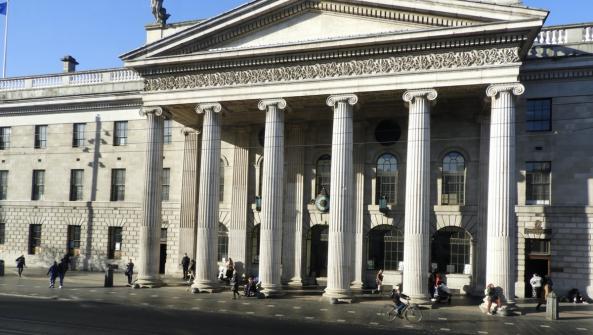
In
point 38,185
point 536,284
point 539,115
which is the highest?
point 539,115

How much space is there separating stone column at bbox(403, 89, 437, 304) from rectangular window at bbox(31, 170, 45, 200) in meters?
29.0

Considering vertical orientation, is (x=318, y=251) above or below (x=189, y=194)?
below

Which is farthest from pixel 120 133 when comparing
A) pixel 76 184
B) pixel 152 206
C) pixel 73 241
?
pixel 152 206

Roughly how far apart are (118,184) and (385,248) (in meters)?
19.4

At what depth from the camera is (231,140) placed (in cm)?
3878

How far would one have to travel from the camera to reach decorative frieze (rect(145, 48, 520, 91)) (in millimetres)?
27453

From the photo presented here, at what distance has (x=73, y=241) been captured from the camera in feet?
143

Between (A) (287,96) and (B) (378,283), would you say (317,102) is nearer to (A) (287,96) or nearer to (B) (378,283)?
(A) (287,96)

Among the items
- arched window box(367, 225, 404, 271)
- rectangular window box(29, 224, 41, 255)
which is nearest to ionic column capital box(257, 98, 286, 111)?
arched window box(367, 225, 404, 271)

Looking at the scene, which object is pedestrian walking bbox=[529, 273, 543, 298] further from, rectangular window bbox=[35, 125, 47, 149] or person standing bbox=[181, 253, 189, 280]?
rectangular window bbox=[35, 125, 47, 149]

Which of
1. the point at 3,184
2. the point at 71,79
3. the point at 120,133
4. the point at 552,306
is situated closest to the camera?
the point at 552,306

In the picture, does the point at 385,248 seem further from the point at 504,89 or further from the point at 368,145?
the point at 504,89

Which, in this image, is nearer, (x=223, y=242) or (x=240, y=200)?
(x=240, y=200)

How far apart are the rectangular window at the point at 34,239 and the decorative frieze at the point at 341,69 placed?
17.5 m
